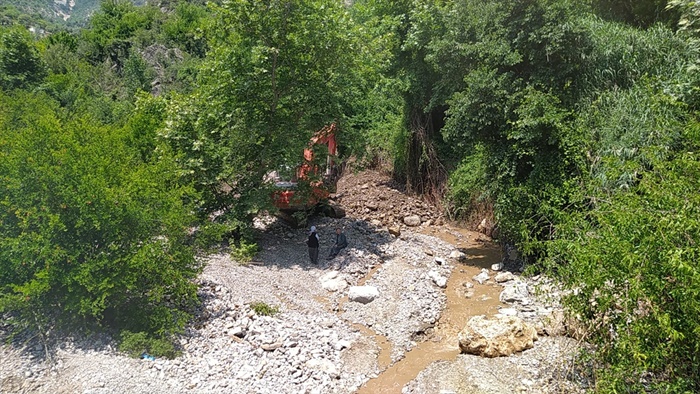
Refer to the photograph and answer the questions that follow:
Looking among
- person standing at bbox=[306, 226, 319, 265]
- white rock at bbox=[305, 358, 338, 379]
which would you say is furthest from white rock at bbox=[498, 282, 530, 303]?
person standing at bbox=[306, 226, 319, 265]

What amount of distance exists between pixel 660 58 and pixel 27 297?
1398 centimetres

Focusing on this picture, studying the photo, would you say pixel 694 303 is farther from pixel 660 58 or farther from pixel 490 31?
pixel 490 31

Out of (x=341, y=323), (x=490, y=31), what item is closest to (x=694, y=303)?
(x=341, y=323)

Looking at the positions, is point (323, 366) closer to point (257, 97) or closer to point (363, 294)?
point (363, 294)

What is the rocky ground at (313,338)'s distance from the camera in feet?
23.5

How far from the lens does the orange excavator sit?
14547 millimetres

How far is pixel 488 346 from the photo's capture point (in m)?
8.35

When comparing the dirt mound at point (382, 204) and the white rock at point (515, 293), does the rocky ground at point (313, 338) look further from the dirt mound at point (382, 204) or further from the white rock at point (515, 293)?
the dirt mound at point (382, 204)

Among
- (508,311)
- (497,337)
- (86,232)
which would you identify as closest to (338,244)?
(508,311)

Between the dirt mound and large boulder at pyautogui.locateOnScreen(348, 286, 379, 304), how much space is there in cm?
531

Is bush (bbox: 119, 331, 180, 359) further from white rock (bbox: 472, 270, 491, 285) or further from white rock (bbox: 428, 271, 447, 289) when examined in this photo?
white rock (bbox: 472, 270, 491, 285)

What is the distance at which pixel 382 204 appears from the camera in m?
18.1

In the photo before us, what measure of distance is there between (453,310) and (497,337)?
2700mm

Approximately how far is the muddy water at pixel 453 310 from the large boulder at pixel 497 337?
0.48 metres
